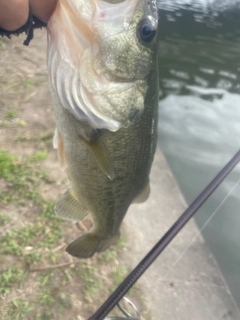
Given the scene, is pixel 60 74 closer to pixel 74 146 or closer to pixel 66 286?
pixel 74 146

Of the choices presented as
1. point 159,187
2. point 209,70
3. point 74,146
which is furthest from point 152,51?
point 209,70

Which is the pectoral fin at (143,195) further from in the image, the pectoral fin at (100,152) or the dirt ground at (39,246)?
the dirt ground at (39,246)

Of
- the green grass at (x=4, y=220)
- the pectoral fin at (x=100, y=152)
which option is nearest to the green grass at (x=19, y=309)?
the green grass at (x=4, y=220)

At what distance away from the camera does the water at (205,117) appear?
366cm

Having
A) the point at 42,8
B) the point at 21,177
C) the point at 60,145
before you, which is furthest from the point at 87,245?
the point at 21,177

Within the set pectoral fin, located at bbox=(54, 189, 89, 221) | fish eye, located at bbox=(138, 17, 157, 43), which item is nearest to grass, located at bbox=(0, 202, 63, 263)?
pectoral fin, located at bbox=(54, 189, 89, 221)

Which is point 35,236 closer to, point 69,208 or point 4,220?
point 4,220

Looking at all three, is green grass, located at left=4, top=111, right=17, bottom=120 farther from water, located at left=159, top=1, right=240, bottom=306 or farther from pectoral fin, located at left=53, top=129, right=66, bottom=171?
pectoral fin, located at left=53, top=129, right=66, bottom=171

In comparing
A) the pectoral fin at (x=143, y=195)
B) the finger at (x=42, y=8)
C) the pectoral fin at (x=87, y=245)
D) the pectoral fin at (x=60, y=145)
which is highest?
the finger at (x=42, y=8)

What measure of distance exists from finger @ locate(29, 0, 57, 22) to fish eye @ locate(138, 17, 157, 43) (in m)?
0.29

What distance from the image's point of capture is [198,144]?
500 cm

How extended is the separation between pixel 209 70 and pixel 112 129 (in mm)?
6938

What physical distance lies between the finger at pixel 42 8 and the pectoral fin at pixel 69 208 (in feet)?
2.64

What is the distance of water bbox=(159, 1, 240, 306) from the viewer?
3656mm
